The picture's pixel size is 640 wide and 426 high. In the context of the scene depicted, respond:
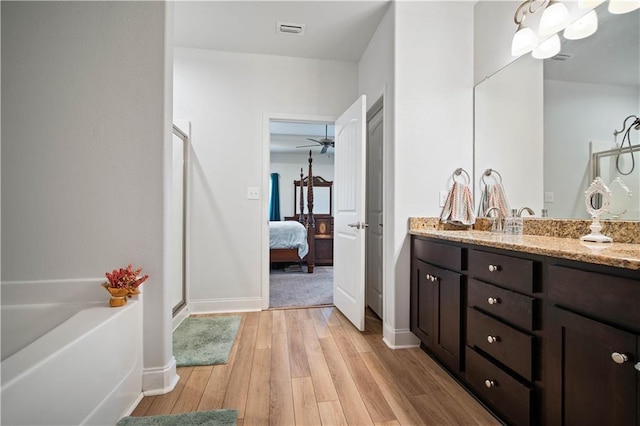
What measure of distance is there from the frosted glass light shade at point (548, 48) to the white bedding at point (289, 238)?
12.2 feet

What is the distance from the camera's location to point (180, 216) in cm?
274

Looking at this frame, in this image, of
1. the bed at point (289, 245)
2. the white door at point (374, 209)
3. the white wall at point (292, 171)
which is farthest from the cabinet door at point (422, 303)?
the white wall at point (292, 171)

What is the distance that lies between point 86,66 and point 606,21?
8.82 feet

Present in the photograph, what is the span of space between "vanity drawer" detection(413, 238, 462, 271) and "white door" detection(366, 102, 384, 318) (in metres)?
0.71

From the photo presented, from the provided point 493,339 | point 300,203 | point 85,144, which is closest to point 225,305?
point 85,144

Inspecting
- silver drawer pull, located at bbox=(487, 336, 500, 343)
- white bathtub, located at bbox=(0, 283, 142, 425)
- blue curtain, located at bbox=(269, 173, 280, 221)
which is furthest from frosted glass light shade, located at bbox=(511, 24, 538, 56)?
blue curtain, located at bbox=(269, 173, 280, 221)

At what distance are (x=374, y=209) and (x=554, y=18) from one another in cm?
182

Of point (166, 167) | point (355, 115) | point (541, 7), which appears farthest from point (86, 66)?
point (541, 7)

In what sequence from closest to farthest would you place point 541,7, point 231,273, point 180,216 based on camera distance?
point 541,7 < point 180,216 < point 231,273

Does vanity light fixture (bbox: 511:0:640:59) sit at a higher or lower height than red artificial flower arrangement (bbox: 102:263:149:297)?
higher

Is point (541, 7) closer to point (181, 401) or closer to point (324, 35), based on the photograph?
point (324, 35)

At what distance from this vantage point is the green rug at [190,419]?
132cm

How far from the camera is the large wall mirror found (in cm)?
135

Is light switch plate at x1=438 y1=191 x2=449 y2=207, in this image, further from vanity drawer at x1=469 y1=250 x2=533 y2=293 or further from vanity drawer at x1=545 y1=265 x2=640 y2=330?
vanity drawer at x1=545 y1=265 x2=640 y2=330
